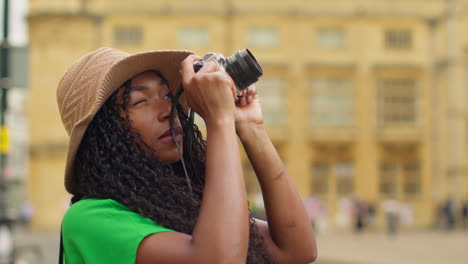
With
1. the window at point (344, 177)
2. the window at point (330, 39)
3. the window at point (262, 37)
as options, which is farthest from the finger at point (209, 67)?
the window at point (330, 39)

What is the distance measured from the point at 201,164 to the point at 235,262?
1.78 feet

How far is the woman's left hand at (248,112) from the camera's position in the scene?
2023mm

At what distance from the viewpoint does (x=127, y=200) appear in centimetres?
178

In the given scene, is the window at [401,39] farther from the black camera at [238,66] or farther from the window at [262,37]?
the black camera at [238,66]

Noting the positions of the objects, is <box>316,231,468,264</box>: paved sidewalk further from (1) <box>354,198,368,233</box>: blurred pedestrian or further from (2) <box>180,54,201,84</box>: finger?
(2) <box>180,54,201,84</box>: finger

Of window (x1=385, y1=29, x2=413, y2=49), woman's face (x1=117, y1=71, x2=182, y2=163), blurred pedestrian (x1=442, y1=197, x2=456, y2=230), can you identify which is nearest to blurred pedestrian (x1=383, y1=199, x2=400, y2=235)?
blurred pedestrian (x1=442, y1=197, x2=456, y2=230)

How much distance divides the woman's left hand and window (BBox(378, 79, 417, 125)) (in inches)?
1359

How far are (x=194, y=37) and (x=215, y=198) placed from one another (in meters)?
34.5

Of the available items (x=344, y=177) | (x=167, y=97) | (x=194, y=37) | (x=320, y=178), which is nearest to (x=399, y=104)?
(x=344, y=177)

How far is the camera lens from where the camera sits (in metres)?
1.83

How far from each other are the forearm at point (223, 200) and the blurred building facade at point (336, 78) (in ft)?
110

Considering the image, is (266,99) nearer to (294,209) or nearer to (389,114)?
(389,114)

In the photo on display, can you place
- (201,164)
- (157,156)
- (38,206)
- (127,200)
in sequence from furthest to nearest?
(38,206), (201,164), (157,156), (127,200)

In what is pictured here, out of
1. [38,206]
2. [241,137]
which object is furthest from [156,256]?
[38,206]
